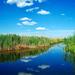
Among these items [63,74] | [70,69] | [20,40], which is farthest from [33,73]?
[20,40]

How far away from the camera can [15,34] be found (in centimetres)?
5256

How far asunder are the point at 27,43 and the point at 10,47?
9822mm

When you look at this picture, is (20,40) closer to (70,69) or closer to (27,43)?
(27,43)

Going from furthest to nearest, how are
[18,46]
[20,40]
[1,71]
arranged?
[20,40]
[18,46]
[1,71]

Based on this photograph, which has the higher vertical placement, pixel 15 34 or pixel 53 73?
pixel 15 34

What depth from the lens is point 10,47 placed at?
4616 centimetres

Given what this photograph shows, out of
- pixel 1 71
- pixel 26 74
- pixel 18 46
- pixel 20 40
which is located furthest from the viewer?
pixel 20 40

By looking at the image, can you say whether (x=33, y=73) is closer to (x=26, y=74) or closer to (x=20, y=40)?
(x=26, y=74)

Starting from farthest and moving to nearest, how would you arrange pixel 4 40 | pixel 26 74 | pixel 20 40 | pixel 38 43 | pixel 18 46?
pixel 38 43 → pixel 20 40 → pixel 18 46 → pixel 4 40 → pixel 26 74

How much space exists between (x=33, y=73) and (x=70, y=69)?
402 cm

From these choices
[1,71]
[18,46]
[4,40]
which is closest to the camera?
[1,71]

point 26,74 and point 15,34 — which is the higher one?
point 15,34

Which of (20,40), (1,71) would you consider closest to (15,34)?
(20,40)

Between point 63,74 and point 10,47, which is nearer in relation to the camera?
point 63,74
